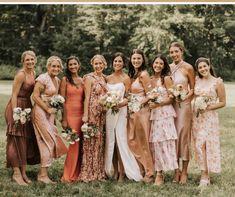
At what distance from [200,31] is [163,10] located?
2134 millimetres

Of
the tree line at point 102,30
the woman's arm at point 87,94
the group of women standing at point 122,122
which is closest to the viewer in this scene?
the group of women standing at point 122,122

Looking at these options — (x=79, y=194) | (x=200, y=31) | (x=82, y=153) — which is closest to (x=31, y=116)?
(x=82, y=153)

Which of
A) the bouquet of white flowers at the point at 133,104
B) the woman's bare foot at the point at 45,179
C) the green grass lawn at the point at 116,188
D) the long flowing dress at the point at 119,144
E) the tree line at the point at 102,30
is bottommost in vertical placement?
the green grass lawn at the point at 116,188

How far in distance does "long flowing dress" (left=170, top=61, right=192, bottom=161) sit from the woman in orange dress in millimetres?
1254

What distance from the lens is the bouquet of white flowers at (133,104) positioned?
518 cm

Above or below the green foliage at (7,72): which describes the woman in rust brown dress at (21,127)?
below

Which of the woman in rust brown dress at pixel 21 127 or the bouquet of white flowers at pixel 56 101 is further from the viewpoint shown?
the woman in rust brown dress at pixel 21 127

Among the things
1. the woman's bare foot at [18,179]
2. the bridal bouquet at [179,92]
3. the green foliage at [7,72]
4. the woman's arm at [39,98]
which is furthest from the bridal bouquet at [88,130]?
the green foliage at [7,72]

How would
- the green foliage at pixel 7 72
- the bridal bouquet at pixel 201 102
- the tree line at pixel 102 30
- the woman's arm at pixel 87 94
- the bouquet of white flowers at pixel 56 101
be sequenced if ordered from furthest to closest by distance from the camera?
1. the tree line at pixel 102 30
2. the green foliage at pixel 7 72
3. the woman's arm at pixel 87 94
4. the bouquet of white flowers at pixel 56 101
5. the bridal bouquet at pixel 201 102

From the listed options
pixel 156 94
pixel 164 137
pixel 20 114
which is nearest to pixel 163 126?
pixel 164 137

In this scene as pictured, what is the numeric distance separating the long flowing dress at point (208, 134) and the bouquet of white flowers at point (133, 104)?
28.6 inches

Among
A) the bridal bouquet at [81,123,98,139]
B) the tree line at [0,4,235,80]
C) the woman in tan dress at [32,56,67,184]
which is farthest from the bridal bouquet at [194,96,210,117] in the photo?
the tree line at [0,4,235,80]

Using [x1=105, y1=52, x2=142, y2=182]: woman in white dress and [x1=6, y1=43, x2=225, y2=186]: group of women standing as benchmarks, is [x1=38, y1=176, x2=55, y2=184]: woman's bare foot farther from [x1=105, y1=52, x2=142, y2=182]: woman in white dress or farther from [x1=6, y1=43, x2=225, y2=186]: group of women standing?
[x1=105, y1=52, x2=142, y2=182]: woman in white dress

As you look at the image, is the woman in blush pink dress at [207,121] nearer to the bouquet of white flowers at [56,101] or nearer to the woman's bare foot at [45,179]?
the bouquet of white flowers at [56,101]
